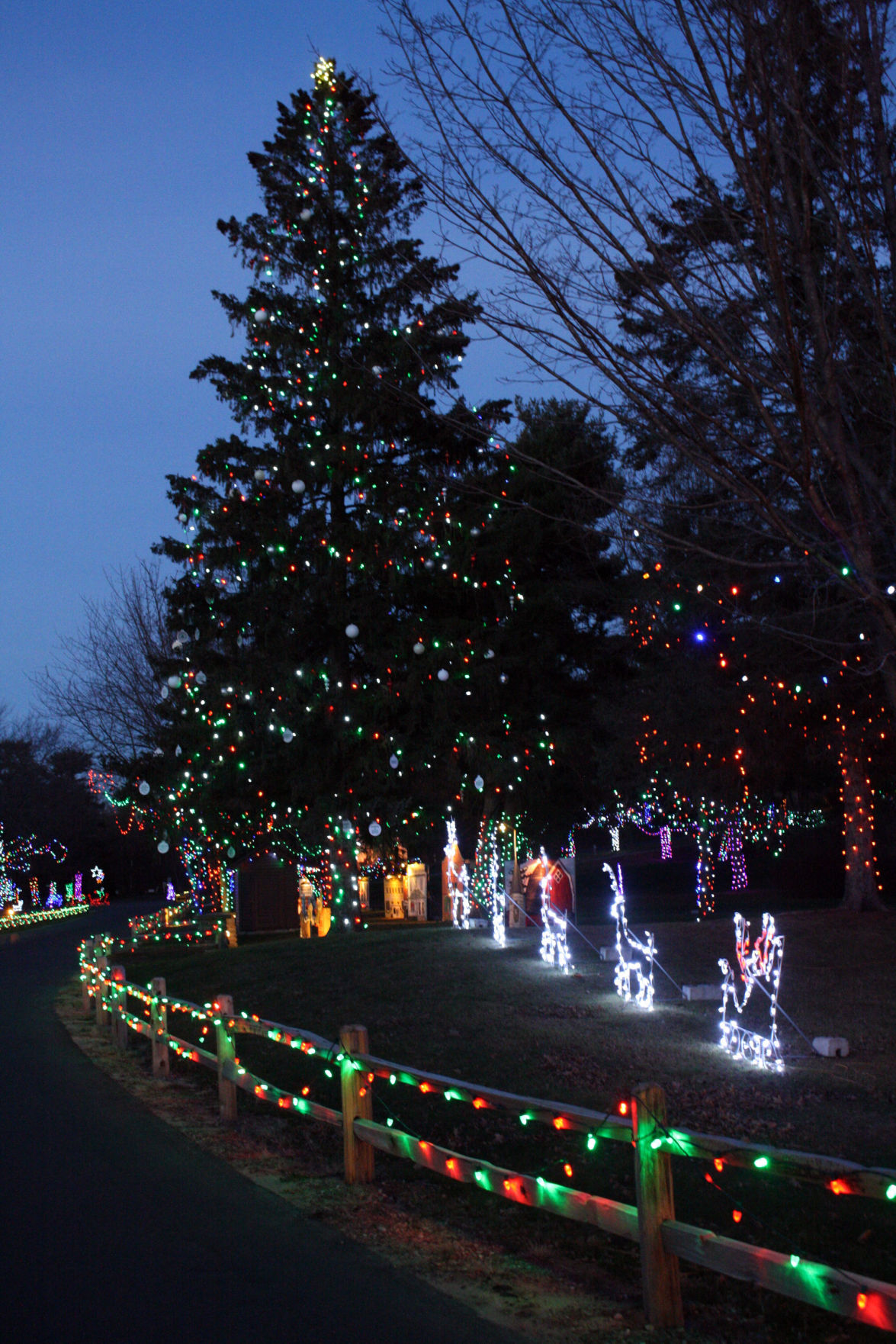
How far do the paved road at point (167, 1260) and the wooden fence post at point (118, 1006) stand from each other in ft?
14.0

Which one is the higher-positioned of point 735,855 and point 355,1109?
point 735,855

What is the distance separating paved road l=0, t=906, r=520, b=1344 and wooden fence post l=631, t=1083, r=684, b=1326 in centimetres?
55

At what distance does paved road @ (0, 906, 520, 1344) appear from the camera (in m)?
4.44

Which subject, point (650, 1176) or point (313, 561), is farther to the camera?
point (313, 561)

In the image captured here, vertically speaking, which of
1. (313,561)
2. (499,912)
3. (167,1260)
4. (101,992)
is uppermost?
(313,561)

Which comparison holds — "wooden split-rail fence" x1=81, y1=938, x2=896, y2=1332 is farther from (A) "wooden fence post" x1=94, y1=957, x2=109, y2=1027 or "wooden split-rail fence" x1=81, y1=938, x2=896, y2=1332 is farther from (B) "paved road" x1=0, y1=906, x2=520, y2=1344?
(A) "wooden fence post" x1=94, y1=957, x2=109, y2=1027

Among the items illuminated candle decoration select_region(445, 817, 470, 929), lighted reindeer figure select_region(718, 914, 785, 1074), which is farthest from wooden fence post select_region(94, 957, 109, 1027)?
lighted reindeer figure select_region(718, 914, 785, 1074)

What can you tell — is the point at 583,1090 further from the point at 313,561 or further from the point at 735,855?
the point at 735,855

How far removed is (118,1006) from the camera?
1307cm

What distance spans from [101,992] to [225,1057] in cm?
686

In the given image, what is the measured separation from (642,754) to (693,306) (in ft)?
56.7

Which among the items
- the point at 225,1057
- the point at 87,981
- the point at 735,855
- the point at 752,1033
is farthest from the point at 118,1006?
the point at 735,855

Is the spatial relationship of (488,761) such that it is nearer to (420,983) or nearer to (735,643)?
(735,643)

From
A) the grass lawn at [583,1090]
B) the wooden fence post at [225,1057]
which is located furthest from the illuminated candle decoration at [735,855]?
the wooden fence post at [225,1057]
